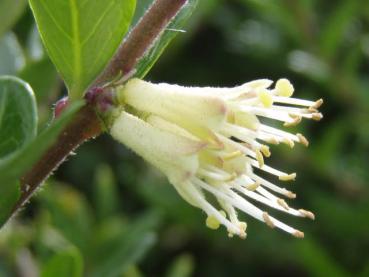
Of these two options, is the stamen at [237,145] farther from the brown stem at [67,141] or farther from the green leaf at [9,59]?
the green leaf at [9,59]

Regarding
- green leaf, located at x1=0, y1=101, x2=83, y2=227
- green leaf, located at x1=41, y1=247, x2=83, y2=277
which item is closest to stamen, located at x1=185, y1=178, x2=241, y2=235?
green leaf, located at x1=0, y1=101, x2=83, y2=227

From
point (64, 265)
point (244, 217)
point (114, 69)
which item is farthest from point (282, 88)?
point (244, 217)

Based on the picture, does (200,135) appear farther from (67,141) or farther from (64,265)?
(64,265)

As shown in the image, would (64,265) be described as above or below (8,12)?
below

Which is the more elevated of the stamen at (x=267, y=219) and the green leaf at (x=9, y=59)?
the green leaf at (x=9, y=59)

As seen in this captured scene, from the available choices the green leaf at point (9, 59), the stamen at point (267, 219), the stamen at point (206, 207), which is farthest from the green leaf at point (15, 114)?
the green leaf at point (9, 59)

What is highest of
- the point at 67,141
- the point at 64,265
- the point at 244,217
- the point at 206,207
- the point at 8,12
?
the point at 8,12

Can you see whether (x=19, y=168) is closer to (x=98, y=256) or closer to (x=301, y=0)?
(x=98, y=256)

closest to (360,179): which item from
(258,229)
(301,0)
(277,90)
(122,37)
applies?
(258,229)
